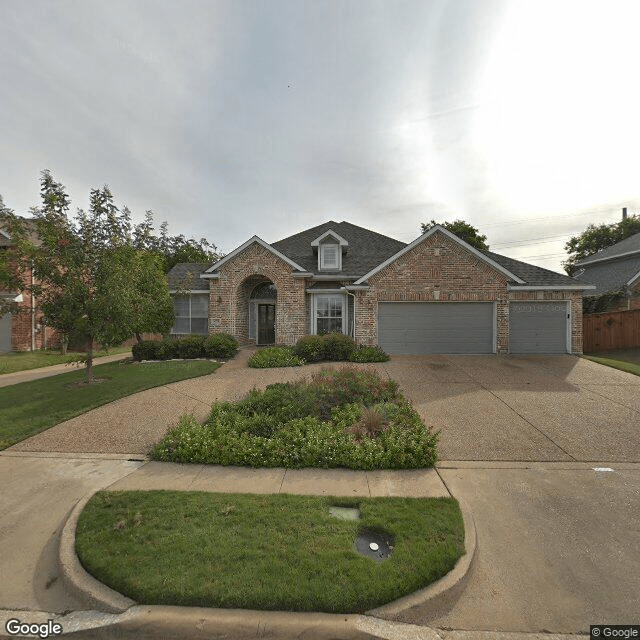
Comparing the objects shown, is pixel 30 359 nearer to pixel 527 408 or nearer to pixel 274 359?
pixel 274 359

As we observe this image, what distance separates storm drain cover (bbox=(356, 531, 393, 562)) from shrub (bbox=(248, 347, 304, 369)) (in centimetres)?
855

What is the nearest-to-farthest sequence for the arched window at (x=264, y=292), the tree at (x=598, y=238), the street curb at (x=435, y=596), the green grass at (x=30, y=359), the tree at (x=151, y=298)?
the street curb at (x=435, y=596)
the tree at (x=151, y=298)
the green grass at (x=30, y=359)
the arched window at (x=264, y=292)
the tree at (x=598, y=238)

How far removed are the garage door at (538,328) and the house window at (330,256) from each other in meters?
8.08

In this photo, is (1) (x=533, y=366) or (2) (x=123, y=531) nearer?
(2) (x=123, y=531)

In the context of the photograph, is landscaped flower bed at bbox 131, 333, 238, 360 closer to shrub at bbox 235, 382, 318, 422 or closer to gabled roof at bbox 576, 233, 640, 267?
shrub at bbox 235, 382, 318, 422

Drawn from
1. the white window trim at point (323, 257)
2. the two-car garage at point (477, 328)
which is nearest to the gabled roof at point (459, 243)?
the two-car garage at point (477, 328)

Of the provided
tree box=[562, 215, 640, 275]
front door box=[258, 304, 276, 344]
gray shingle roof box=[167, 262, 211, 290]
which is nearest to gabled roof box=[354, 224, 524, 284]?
front door box=[258, 304, 276, 344]

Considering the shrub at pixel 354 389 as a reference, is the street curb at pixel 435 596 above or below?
below

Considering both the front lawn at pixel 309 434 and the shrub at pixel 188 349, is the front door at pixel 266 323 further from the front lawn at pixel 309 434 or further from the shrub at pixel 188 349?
the front lawn at pixel 309 434

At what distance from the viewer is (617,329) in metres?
15.8

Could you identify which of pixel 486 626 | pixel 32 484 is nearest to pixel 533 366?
pixel 486 626

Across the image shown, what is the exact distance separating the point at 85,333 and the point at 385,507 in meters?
9.41

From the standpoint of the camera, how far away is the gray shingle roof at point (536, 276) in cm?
1370

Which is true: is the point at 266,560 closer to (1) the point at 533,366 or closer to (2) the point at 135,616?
(2) the point at 135,616
